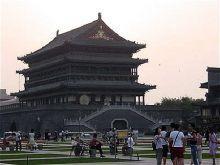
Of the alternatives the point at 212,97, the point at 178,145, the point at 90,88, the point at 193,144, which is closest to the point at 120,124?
the point at 90,88

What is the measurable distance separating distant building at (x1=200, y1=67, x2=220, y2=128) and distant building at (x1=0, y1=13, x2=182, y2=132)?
19.2 feet

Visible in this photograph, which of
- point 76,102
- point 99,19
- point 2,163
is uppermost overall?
point 99,19

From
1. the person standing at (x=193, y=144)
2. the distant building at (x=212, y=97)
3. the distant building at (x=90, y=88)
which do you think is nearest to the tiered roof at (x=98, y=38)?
the distant building at (x=90, y=88)

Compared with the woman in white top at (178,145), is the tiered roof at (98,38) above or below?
above

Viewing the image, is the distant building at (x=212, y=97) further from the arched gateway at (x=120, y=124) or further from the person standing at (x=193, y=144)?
the person standing at (x=193, y=144)

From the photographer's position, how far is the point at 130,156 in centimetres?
3238

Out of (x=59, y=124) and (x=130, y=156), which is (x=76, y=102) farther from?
(x=130, y=156)

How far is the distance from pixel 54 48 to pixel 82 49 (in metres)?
5.00

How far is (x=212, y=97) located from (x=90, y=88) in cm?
1932

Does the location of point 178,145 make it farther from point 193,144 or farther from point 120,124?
point 120,124

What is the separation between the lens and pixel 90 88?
95625 millimetres

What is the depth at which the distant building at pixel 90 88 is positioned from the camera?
8719 cm

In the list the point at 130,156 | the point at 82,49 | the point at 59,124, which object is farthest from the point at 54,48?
the point at 130,156

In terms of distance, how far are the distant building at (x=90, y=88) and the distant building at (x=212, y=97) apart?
585 cm
